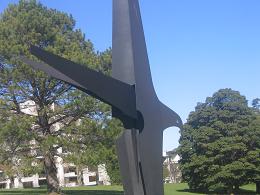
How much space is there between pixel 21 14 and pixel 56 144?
20.5ft

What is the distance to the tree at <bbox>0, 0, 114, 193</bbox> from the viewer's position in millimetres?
19672

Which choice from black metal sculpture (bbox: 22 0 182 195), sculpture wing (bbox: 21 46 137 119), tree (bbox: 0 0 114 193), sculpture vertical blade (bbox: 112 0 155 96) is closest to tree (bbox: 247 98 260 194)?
tree (bbox: 0 0 114 193)

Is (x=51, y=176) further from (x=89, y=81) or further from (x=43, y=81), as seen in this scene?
(x=89, y=81)

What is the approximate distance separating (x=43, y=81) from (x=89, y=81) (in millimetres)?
13691

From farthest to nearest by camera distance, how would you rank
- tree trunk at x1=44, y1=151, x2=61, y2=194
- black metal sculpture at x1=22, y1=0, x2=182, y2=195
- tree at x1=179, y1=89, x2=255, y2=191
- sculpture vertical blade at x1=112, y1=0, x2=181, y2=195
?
tree at x1=179, y1=89, x2=255, y2=191 → tree trunk at x1=44, y1=151, x2=61, y2=194 → sculpture vertical blade at x1=112, y1=0, x2=181, y2=195 → black metal sculpture at x1=22, y1=0, x2=182, y2=195

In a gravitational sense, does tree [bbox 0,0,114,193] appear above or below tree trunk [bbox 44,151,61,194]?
above

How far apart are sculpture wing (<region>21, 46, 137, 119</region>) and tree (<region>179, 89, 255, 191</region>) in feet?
83.4

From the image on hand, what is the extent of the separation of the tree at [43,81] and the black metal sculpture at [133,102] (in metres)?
11.3

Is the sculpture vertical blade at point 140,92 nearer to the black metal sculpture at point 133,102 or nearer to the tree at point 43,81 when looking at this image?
the black metal sculpture at point 133,102

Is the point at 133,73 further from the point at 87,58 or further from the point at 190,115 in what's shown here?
the point at 190,115

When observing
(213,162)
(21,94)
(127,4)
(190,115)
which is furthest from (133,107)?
(190,115)

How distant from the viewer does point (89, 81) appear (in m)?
6.80

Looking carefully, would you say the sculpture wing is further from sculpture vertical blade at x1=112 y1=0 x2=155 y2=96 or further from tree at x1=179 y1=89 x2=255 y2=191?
tree at x1=179 y1=89 x2=255 y2=191

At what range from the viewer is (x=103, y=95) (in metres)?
6.95
